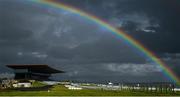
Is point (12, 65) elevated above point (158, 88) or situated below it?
above

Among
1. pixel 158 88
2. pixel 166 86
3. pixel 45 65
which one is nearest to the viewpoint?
pixel 166 86

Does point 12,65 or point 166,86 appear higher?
point 12,65

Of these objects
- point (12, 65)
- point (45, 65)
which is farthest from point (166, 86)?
point (12, 65)

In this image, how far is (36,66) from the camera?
19475cm

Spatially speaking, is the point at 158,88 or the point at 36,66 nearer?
the point at 158,88

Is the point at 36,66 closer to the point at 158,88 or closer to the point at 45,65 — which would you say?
the point at 45,65

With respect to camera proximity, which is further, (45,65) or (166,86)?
(45,65)

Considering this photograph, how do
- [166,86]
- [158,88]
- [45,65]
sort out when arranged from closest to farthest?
[166,86], [158,88], [45,65]

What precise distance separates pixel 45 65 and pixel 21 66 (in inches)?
694

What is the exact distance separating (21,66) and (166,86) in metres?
138

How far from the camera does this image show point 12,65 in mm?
193000

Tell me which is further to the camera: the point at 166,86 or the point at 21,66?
the point at 21,66

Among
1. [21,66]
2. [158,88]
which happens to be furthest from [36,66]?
[158,88]

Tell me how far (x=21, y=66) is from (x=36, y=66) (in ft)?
29.7
